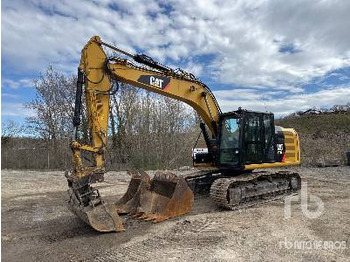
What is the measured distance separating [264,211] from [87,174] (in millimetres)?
3765

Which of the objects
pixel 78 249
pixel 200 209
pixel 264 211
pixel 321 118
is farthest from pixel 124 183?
pixel 321 118

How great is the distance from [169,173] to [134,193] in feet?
3.11

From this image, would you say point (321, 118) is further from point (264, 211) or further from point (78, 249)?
point (78, 249)

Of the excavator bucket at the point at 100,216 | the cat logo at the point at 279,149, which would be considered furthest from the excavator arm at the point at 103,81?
the cat logo at the point at 279,149

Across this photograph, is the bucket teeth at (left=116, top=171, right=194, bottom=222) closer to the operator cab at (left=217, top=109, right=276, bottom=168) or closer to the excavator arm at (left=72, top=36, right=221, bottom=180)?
the excavator arm at (left=72, top=36, right=221, bottom=180)

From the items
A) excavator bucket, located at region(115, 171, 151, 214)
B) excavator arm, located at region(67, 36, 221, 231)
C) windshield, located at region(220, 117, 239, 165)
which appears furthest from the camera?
windshield, located at region(220, 117, 239, 165)

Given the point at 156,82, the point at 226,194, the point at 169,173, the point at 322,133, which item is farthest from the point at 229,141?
the point at 322,133

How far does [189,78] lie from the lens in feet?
29.8

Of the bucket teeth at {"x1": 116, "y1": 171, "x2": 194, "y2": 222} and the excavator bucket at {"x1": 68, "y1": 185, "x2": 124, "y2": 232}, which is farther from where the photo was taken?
the bucket teeth at {"x1": 116, "y1": 171, "x2": 194, "y2": 222}

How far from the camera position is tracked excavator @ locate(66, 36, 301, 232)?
647 centimetres

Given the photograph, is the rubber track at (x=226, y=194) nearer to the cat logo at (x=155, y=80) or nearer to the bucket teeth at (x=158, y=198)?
the bucket teeth at (x=158, y=198)

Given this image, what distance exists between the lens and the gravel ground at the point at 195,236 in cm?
515

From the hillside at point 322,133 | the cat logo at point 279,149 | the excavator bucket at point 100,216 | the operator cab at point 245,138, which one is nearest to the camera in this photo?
the excavator bucket at point 100,216

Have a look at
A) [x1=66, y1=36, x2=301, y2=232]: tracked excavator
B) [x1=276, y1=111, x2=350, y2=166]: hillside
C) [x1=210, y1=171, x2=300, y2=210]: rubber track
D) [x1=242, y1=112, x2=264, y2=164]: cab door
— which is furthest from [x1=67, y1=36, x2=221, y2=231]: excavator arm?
[x1=276, y1=111, x2=350, y2=166]: hillside
